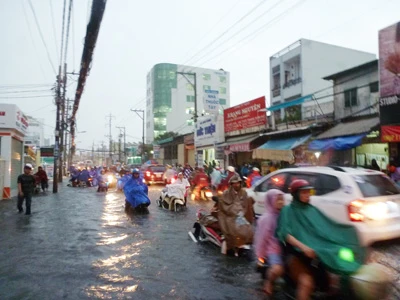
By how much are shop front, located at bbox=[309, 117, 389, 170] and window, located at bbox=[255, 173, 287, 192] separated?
22.5ft

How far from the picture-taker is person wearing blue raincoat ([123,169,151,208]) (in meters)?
12.5

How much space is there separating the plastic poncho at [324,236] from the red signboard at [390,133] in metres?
10.1

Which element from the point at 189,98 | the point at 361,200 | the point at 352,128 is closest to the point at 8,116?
the point at 352,128

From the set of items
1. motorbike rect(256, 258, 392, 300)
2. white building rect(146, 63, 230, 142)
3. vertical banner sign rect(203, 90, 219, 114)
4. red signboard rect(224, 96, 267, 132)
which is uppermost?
white building rect(146, 63, 230, 142)

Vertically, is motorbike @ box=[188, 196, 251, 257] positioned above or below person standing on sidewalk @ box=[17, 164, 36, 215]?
below

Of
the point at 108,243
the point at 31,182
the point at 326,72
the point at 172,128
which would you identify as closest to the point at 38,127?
the point at 172,128

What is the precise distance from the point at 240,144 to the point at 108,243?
1618 cm

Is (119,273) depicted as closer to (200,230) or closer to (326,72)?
(200,230)

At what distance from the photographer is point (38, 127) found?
75.1m

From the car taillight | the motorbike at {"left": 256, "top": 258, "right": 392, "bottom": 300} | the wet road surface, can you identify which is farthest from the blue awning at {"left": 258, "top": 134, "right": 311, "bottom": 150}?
the motorbike at {"left": 256, "top": 258, "right": 392, "bottom": 300}

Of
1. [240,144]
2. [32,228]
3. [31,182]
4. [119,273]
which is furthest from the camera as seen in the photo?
[240,144]

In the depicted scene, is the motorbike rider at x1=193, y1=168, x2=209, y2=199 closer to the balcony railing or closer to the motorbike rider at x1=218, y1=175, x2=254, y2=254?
the motorbike rider at x1=218, y1=175, x2=254, y2=254

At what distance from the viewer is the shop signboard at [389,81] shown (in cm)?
1265

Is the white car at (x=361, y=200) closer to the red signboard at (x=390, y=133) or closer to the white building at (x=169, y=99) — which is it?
the red signboard at (x=390, y=133)
